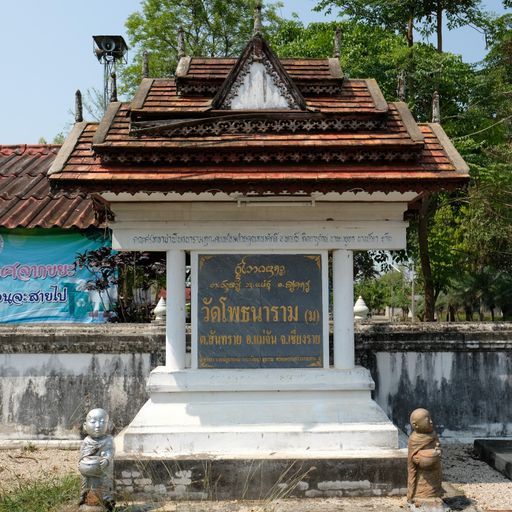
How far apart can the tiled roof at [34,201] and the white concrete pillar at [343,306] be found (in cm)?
458

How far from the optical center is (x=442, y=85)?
16.5 m

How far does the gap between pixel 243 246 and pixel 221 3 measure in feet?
62.2

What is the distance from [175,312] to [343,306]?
2.01 m

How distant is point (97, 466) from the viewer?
548 cm

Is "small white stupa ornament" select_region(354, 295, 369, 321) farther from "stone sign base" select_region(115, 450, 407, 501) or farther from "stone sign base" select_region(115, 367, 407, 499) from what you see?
"stone sign base" select_region(115, 450, 407, 501)

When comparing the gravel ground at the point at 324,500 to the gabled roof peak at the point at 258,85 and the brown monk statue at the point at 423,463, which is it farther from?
the gabled roof peak at the point at 258,85

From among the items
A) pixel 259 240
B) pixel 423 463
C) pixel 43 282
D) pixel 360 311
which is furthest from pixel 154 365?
pixel 423 463

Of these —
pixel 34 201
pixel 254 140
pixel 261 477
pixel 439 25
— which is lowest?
pixel 261 477

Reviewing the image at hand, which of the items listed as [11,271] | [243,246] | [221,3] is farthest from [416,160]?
[221,3]

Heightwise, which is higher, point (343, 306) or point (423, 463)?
point (343, 306)

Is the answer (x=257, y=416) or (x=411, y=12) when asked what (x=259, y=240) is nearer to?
(x=257, y=416)

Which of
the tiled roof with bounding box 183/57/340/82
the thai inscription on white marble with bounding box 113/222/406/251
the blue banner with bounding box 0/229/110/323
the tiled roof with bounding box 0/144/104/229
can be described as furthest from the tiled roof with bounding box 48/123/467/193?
the blue banner with bounding box 0/229/110/323

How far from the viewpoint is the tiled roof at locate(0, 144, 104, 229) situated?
11070 mm

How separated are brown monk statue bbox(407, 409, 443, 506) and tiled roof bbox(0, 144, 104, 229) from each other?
6227 millimetres
